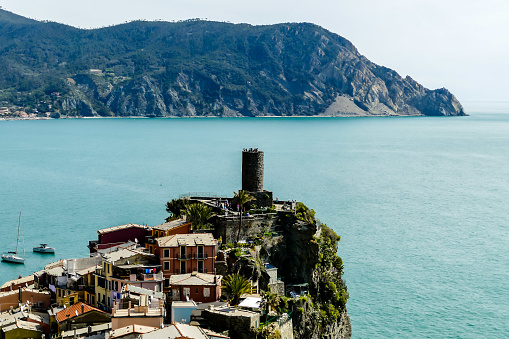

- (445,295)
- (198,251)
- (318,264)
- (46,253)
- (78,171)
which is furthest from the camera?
(78,171)

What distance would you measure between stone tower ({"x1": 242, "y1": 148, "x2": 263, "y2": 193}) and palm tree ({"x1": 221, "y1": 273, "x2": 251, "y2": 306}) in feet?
54.4

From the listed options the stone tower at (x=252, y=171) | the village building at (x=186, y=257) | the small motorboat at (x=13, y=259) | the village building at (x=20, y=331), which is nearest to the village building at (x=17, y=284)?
the village building at (x=20, y=331)

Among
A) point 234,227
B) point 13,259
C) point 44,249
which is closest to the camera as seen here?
point 234,227

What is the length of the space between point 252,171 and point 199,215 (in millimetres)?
8802

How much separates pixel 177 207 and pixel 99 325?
79.3ft

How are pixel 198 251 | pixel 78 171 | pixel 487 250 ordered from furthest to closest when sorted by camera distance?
pixel 78 171, pixel 487 250, pixel 198 251

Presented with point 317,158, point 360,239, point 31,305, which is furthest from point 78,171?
point 31,305

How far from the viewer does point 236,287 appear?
4459 centimetres

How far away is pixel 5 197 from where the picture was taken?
12388 centimetres

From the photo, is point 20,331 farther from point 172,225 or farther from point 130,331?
point 172,225

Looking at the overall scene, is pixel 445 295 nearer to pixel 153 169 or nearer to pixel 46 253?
pixel 46 253

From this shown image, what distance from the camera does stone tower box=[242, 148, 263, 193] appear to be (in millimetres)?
61594

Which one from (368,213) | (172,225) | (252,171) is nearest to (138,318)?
(172,225)

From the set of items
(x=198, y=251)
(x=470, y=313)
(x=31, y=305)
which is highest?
(x=198, y=251)
